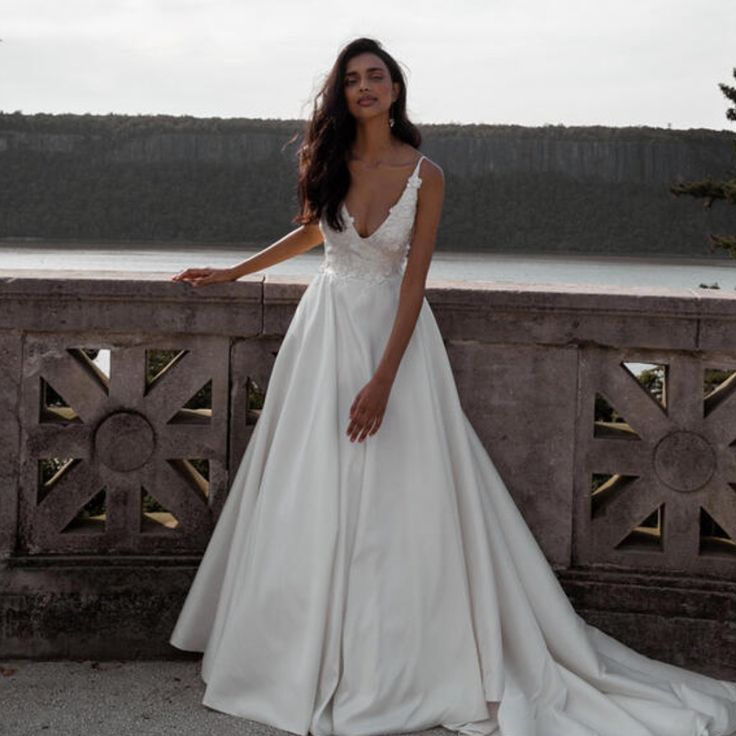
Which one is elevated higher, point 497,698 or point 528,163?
point 528,163

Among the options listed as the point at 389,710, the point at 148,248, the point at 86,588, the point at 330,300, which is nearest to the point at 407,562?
the point at 389,710

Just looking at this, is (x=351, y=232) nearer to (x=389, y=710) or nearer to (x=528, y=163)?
(x=389, y=710)

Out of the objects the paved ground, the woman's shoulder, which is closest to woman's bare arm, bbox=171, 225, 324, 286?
the woman's shoulder

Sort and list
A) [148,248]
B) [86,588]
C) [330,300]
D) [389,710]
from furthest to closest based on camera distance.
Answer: [148,248]
[86,588]
[330,300]
[389,710]

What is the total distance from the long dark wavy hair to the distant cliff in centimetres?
6813

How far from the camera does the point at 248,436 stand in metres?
3.58

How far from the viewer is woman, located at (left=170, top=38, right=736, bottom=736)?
3059 millimetres

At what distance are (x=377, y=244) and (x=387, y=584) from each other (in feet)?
3.06

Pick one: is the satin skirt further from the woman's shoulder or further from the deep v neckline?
the woman's shoulder

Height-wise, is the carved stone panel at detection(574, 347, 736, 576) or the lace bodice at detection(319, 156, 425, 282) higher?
the lace bodice at detection(319, 156, 425, 282)

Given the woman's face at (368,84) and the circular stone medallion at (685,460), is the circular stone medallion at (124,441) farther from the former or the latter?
the circular stone medallion at (685,460)

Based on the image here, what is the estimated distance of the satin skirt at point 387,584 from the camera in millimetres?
3051

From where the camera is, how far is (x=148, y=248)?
224 feet

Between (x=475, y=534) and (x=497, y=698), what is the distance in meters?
0.44
